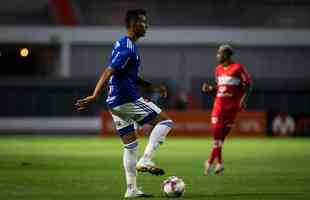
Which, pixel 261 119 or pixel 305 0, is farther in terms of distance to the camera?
pixel 305 0

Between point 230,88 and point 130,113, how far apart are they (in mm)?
5972

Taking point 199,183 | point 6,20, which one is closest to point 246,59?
point 6,20

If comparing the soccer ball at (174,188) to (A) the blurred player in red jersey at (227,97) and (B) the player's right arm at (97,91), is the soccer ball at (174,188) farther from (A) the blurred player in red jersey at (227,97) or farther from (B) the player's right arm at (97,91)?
(A) the blurred player in red jersey at (227,97)

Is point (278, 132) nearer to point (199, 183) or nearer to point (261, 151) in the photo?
point (261, 151)

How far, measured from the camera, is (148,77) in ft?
152

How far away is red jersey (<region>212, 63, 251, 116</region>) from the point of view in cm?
1830

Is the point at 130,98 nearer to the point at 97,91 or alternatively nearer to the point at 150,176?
the point at 97,91

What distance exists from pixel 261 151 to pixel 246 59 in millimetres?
22267

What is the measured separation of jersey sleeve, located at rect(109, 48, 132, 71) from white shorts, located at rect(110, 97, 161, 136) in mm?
620

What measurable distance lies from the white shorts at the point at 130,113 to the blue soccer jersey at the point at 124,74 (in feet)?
0.24

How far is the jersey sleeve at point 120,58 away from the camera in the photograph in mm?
12328

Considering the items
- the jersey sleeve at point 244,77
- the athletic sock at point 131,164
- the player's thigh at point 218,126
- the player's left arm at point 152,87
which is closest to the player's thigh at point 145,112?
the player's left arm at point 152,87

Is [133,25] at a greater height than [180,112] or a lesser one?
greater

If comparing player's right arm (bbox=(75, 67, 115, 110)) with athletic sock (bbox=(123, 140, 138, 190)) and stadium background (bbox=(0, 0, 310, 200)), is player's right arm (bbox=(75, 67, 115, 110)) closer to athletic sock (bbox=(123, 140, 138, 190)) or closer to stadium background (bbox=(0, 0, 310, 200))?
athletic sock (bbox=(123, 140, 138, 190))
